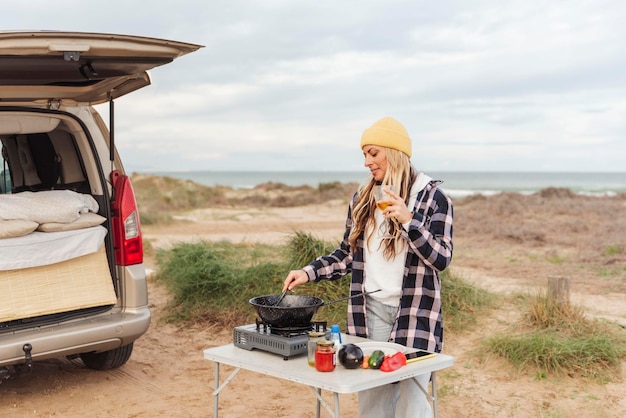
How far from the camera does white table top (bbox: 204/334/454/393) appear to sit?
9.31 ft

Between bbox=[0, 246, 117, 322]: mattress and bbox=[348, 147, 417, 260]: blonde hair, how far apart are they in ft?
6.07

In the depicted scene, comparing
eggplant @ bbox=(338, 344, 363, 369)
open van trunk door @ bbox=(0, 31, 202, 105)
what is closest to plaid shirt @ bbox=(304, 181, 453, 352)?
eggplant @ bbox=(338, 344, 363, 369)

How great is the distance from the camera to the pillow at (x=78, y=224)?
14.9ft

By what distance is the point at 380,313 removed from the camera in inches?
144

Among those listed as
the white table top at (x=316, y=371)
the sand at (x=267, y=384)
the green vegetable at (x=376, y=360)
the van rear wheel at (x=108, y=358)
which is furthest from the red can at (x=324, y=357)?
the van rear wheel at (x=108, y=358)

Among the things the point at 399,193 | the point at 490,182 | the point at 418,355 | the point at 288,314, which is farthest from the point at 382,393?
the point at 490,182

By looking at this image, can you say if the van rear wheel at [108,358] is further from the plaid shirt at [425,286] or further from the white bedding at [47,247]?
A: the plaid shirt at [425,286]

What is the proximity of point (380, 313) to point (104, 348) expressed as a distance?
1.99 meters

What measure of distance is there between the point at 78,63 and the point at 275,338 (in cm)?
212

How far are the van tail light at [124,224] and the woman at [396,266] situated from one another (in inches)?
63.7

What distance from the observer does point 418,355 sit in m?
3.23

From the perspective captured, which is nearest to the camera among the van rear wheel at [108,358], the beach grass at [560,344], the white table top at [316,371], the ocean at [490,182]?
the white table top at [316,371]

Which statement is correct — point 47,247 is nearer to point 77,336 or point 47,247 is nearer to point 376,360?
point 77,336

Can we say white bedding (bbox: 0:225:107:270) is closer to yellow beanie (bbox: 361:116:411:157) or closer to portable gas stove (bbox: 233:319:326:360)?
portable gas stove (bbox: 233:319:326:360)
